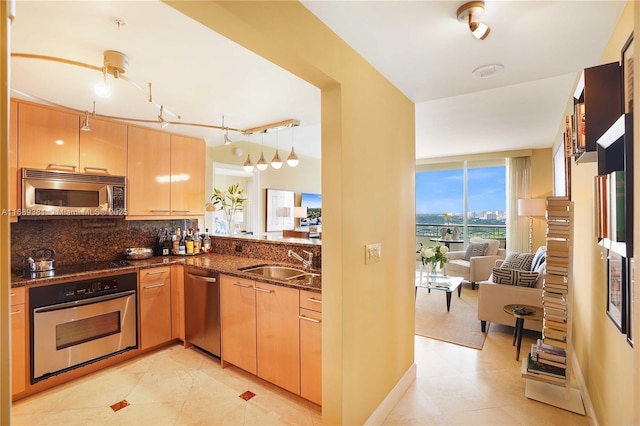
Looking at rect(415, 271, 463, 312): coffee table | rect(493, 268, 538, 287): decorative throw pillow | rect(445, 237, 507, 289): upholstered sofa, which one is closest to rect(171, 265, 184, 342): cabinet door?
rect(415, 271, 463, 312): coffee table

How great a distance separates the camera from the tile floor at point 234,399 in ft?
7.08

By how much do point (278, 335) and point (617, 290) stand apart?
6.60 feet

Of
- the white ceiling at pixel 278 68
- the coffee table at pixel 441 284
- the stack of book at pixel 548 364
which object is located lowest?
the stack of book at pixel 548 364

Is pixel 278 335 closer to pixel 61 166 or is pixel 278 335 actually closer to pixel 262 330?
pixel 262 330

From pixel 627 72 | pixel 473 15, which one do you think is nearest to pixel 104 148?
pixel 473 15

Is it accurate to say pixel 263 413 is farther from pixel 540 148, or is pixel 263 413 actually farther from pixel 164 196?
pixel 540 148

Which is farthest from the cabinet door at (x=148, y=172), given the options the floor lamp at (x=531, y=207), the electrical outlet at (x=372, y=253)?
the floor lamp at (x=531, y=207)

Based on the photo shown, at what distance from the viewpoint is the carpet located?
352 centimetres

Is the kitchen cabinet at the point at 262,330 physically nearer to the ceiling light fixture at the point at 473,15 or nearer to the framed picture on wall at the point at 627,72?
the ceiling light fixture at the point at 473,15

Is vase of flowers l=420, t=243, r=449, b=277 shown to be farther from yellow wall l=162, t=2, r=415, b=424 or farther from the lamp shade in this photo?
yellow wall l=162, t=2, r=415, b=424

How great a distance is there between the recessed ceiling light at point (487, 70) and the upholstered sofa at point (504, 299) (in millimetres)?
2365

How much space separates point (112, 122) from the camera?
10.3 feet

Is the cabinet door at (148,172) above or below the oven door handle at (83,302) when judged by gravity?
above

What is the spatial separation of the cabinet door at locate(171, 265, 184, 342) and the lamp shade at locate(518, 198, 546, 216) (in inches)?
218
